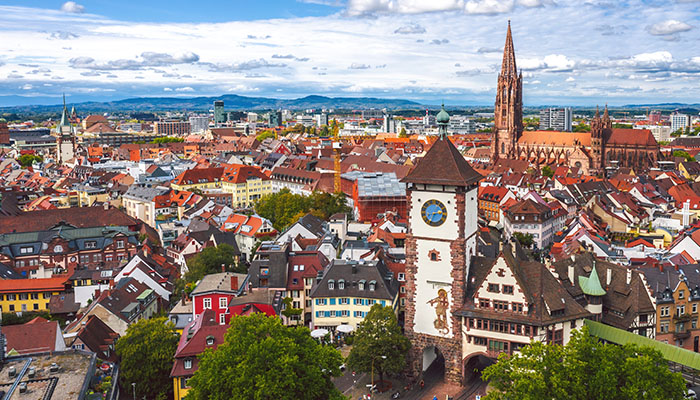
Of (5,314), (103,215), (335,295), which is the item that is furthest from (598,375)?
(103,215)

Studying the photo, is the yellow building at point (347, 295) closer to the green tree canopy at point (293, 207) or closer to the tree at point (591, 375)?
the tree at point (591, 375)

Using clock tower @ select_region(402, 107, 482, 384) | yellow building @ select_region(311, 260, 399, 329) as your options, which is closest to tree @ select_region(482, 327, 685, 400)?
clock tower @ select_region(402, 107, 482, 384)

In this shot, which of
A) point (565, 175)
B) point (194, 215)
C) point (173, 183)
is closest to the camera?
point (194, 215)

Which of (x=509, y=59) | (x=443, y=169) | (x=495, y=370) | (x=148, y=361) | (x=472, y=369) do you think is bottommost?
(x=472, y=369)

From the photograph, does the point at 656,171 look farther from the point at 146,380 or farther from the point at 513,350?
the point at 146,380

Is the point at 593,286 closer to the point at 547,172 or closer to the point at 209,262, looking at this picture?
the point at 209,262

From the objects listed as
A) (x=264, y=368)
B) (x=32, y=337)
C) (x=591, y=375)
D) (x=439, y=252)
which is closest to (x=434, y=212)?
(x=439, y=252)

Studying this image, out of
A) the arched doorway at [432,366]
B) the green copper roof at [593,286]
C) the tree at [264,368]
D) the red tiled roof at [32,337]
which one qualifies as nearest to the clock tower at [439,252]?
the arched doorway at [432,366]
